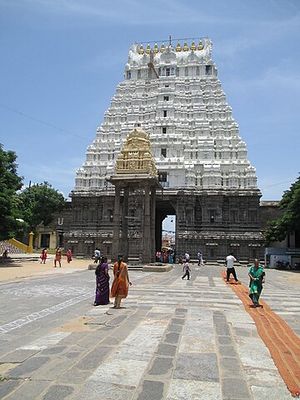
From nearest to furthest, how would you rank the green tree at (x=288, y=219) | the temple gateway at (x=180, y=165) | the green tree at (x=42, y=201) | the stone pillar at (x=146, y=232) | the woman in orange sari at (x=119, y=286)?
1. the woman in orange sari at (x=119, y=286)
2. the stone pillar at (x=146, y=232)
3. the green tree at (x=288, y=219)
4. the temple gateway at (x=180, y=165)
5. the green tree at (x=42, y=201)

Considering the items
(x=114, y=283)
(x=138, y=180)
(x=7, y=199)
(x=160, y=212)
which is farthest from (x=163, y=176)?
(x=114, y=283)

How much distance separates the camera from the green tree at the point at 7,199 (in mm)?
26984

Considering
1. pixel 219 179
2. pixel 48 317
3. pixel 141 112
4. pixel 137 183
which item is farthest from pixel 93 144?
pixel 48 317

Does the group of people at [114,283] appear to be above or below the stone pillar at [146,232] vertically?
below

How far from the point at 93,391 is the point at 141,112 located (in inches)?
1766

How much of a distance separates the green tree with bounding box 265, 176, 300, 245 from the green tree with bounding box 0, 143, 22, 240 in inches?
852

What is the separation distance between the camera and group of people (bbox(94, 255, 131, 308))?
9.96 metres

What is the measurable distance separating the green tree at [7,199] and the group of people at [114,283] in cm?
1780

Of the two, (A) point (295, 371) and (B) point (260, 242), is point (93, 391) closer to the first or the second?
(A) point (295, 371)

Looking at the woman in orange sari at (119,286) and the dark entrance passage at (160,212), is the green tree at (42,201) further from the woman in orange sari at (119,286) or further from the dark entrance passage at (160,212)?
the woman in orange sari at (119,286)

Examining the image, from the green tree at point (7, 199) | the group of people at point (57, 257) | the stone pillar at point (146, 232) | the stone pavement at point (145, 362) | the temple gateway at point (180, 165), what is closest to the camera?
the stone pavement at point (145, 362)

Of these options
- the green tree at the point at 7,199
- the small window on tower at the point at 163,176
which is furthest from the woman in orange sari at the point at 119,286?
the small window on tower at the point at 163,176

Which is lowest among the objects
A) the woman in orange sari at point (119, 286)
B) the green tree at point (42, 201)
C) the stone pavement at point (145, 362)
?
the stone pavement at point (145, 362)

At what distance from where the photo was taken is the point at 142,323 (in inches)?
318
